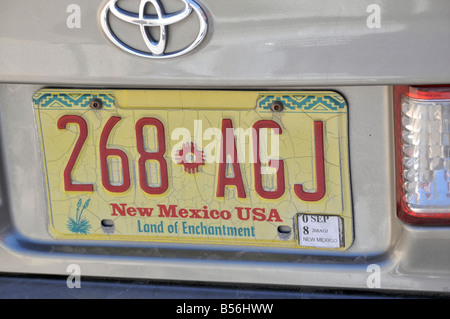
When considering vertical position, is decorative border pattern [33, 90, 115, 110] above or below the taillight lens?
above

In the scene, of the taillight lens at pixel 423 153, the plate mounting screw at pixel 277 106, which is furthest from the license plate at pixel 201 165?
the taillight lens at pixel 423 153

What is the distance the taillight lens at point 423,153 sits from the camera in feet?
5.96

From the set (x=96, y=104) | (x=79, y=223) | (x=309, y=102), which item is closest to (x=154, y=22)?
(x=96, y=104)

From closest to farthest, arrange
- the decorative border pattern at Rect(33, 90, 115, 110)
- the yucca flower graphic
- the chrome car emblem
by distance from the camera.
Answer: the chrome car emblem
the decorative border pattern at Rect(33, 90, 115, 110)
the yucca flower graphic

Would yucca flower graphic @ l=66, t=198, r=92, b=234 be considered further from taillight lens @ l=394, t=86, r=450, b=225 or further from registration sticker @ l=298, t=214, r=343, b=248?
taillight lens @ l=394, t=86, r=450, b=225

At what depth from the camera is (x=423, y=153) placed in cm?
187

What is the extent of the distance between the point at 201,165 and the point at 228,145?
102mm

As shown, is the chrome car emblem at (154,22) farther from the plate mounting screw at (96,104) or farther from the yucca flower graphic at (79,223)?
the yucca flower graphic at (79,223)

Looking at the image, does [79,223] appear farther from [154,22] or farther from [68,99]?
[154,22]

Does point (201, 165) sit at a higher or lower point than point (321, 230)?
higher

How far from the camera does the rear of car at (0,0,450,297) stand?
1.77 meters

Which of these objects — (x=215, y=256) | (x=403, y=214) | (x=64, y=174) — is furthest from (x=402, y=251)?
(x=64, y=174)

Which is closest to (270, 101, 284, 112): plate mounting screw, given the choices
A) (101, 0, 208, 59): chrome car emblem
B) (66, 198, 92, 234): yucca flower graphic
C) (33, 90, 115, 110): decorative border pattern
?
(101, 0, 208, 59): chrome car emblem

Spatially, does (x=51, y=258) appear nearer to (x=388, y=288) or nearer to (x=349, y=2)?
(x=388, y=288)
